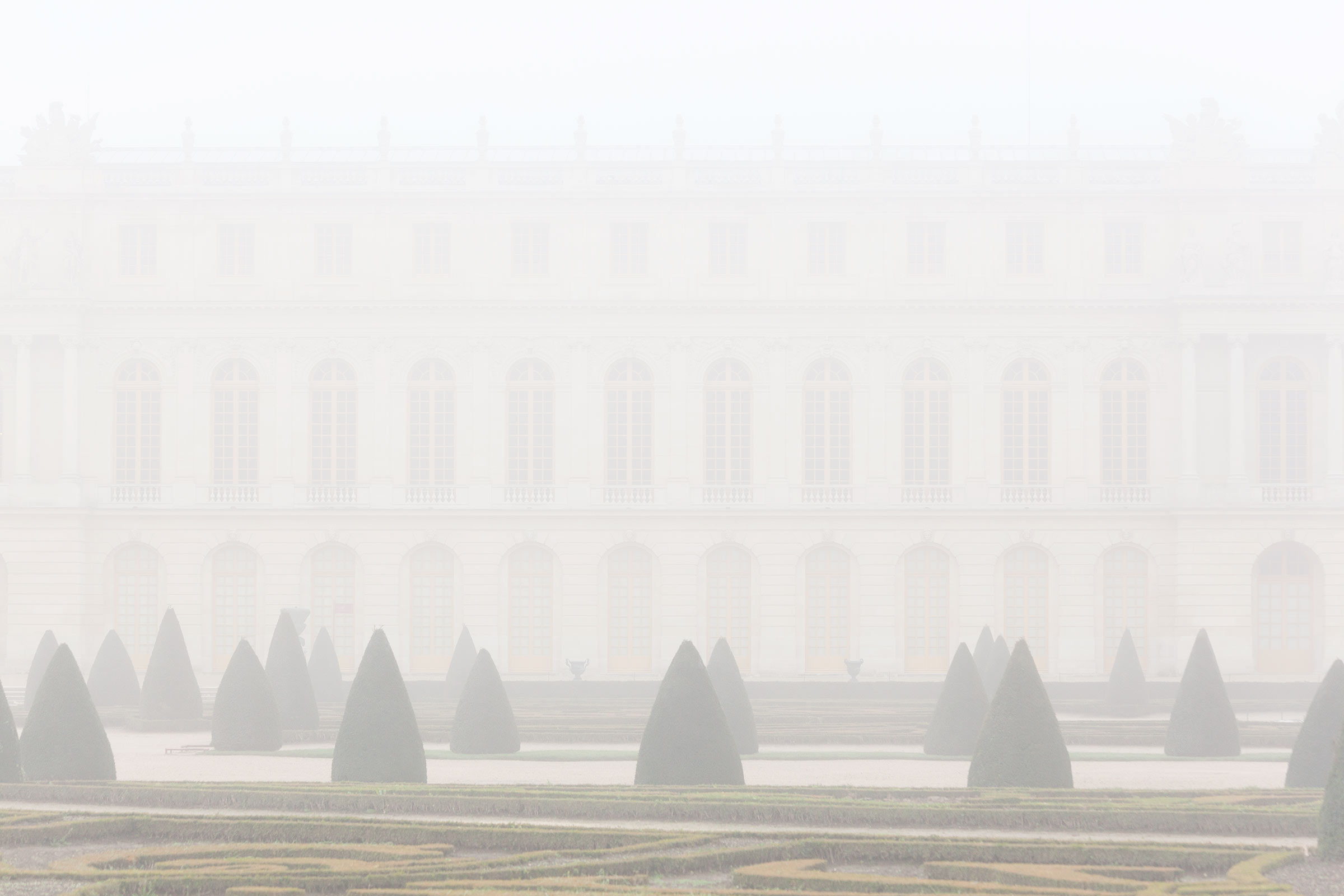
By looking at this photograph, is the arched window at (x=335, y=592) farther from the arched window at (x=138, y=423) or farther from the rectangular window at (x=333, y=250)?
the rectangular window at (x=333, y=250)

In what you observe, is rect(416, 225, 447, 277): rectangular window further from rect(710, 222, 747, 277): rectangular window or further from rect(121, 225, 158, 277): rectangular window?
rect(710, 222, 747, 277): rectangular window

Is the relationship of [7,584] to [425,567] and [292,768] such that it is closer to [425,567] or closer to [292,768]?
[425,567]

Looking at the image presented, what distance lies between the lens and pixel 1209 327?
4622 centimetres

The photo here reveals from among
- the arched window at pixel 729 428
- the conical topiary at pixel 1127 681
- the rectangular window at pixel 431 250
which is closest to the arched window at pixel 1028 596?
the arched window at pixel 729 428

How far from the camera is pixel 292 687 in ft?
95.3

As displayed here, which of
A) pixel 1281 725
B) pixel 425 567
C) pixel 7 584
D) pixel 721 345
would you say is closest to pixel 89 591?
pixel 7 584

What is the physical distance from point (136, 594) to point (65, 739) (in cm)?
2838

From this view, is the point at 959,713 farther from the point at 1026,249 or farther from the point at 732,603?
the point at 1026,249

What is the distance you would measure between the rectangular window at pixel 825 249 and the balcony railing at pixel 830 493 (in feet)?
18.5

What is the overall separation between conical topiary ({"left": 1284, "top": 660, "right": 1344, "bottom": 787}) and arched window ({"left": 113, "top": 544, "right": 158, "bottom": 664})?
1335 inches

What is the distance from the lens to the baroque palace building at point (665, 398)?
46.6 m

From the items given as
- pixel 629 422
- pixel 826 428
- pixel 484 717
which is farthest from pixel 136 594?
pixel 484 717

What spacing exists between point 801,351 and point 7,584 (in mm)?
21612

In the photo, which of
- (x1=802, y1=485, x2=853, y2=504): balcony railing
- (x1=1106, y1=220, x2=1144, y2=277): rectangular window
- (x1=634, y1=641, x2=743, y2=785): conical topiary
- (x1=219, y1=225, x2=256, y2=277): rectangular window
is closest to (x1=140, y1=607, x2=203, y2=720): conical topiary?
(x1=634, y1=641, x2=743, y2=785): conical topiary
